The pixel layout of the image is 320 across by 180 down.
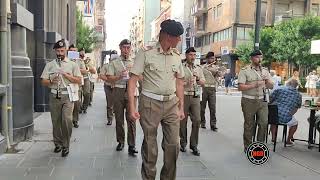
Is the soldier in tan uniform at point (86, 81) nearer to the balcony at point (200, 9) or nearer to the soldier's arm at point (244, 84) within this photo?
the soldier's arm at point (244, 84)

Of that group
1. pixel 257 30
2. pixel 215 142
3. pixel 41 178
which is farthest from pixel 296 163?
pixel 257 30

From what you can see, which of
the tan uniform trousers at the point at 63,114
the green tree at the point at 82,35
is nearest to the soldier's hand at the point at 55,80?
the tan uniform trousers at the point at 63,114

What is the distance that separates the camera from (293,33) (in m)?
36.8

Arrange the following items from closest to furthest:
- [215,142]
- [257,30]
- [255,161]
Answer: [255,161]
[215,142]
[257,30]

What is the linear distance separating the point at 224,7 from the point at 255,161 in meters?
44.7

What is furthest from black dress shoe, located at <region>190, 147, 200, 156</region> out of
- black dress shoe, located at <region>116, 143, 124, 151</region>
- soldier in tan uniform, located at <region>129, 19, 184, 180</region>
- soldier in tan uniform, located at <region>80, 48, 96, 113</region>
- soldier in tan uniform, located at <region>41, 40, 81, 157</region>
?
soldier in tan uniform, located at <region>80, 48, 96, 113</region>

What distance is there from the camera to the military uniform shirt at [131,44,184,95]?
17.0 feet

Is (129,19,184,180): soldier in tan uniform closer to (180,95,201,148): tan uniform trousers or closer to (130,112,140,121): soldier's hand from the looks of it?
(130,112,140,121): soldier's hand

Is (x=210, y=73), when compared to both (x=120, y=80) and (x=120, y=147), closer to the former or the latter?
(x=120, y=80)

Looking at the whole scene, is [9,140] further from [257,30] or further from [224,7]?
[224,7]

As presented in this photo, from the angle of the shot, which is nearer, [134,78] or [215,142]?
[134,78]

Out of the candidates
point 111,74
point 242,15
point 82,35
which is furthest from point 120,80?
point 242,15

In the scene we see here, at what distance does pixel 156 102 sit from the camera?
520 centimetres

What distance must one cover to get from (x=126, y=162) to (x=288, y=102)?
375 centimetres
